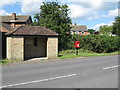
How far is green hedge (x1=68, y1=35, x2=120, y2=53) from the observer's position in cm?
2406

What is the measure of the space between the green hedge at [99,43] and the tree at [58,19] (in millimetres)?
2155

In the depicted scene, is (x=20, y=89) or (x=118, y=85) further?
(x=118, y=85)

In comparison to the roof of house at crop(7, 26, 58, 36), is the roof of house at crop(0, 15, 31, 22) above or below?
above

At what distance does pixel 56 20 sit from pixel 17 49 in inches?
443

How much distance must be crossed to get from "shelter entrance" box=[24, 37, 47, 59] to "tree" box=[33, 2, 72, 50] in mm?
5526

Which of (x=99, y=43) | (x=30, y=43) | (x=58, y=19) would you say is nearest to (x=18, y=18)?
(x=58, y=19)

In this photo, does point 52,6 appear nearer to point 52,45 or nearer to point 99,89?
point 52,45

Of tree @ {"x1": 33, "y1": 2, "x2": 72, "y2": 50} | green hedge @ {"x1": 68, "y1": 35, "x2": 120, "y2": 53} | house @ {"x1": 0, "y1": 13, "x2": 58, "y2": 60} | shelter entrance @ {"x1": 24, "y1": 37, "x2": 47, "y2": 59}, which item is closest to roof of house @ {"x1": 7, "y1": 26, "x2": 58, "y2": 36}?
house @ {"x1": 0, "y1": 13, "x2": 58, "y2": 60}

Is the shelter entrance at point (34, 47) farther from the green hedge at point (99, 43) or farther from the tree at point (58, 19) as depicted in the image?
the green hedge at point (99, 43)

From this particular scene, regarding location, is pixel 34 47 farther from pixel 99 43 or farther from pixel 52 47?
pixel 99 43

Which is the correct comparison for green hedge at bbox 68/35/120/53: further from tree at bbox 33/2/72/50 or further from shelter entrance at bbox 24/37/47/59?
shelter entrance at bbox 24/37/47/59

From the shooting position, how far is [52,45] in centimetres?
1723

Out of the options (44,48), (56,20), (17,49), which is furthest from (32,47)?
(56,20)

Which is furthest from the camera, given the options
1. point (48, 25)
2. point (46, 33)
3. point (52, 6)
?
point (52, 6)
